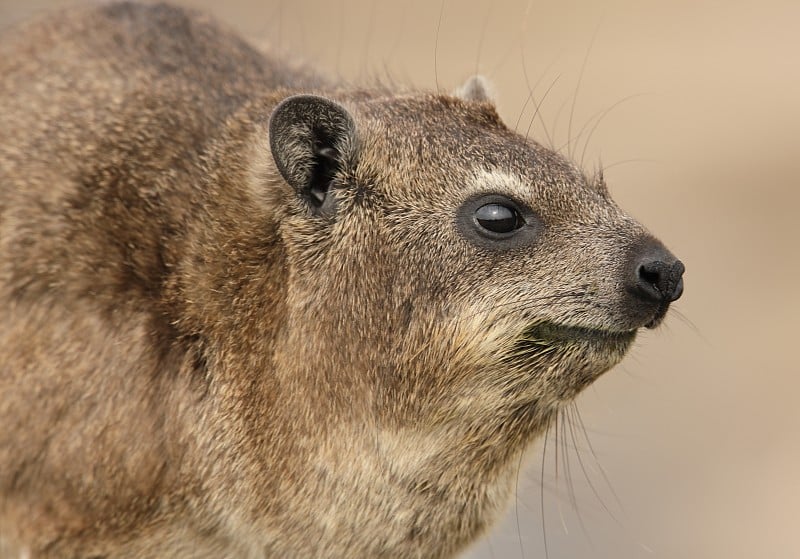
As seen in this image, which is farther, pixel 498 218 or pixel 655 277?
pixel 498 218

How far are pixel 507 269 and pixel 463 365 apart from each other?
517mm

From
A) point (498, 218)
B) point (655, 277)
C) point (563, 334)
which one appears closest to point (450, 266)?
point (498, 218)

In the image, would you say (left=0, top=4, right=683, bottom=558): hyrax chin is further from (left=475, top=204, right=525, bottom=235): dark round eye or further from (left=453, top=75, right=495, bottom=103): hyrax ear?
(left=453, top=75, right=495, bottom=103): hyrax ear

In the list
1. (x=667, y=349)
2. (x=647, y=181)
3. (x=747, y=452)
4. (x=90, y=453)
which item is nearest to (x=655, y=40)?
(x=647, y=181)

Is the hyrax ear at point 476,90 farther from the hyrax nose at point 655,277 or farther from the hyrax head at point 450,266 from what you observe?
the hyrax nose at point 655,277

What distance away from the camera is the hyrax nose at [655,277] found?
224 inches

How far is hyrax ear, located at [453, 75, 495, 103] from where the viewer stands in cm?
723

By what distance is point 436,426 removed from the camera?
602 centimetres

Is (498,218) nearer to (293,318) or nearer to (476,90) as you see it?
(293,318)

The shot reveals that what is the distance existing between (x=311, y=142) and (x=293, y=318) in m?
0.91

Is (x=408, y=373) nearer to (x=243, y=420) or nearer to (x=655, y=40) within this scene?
(x=243, y=420)

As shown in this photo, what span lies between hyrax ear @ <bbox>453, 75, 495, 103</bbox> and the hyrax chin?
Result: 27.1 inches

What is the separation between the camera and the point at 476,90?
23.9 feet

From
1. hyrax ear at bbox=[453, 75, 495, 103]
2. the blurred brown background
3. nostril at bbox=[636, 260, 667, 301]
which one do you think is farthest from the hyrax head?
hyrax ear at bbox=[453, 75, 495, 103]
